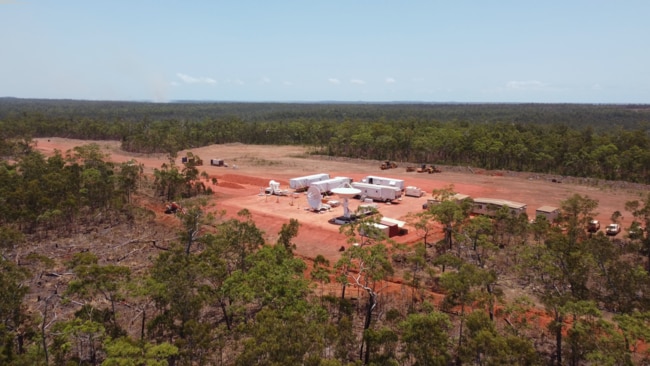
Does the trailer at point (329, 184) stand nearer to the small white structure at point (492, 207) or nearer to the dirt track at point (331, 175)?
the dirt track at point (331, 175)

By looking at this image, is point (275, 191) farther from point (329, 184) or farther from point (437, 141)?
point (437, 141)

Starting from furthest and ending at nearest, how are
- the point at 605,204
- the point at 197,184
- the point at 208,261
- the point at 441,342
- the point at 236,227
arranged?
the point at 197,184 < the point at 605,204 < the point at 236,227 < the point at 208,261 < the point at 441,342

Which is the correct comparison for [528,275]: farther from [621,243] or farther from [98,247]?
[98,247]

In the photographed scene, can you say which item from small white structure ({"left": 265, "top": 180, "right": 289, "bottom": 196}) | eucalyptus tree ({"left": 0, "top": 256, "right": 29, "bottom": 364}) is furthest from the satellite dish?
eucalyptus tree ({"left": 0, "top": 256, "right": 29, "bottom": 364})

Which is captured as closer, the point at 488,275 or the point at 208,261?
the point at 488,275

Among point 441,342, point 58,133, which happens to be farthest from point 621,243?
point 58,133

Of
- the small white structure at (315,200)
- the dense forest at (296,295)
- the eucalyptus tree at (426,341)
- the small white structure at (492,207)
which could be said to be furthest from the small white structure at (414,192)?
the eucalyptus tree at (426,341)

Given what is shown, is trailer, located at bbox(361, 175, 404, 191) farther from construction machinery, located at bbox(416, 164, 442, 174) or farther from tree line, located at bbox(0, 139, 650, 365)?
tree line, located at bbox(0, 139, 650, 365)

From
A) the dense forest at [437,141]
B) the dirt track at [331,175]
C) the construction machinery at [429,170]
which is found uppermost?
the dense forest at [437,141]
